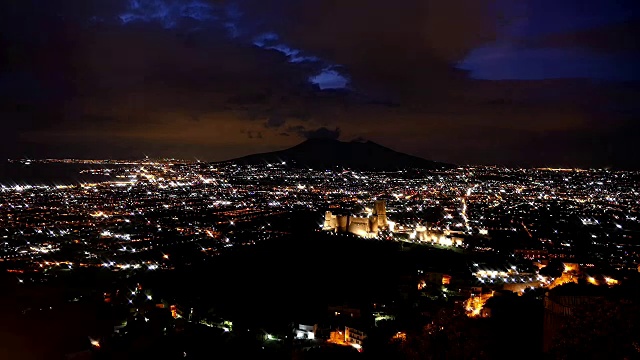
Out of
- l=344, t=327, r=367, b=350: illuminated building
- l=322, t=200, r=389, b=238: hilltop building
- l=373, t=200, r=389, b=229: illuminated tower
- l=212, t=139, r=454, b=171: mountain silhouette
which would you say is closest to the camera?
l=344, t=327, r=367, b=350: illuminated building

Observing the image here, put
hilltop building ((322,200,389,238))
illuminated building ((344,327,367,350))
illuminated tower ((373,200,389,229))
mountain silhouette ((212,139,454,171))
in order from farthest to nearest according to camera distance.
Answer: mountain silhouette ((212,139,454,171)) < illuminated tower ((373,200,389,229)) < hilltop building ((322,200,389,238)) < illuminated building ((344,327,367,350))

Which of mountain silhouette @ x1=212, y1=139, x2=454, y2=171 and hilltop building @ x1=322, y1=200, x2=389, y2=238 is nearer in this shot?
hilltop building @ x1=322, y1=200, x2=389, y2=238

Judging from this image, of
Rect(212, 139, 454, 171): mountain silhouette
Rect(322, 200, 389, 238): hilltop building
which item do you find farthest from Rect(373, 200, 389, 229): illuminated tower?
Rect(212, 139, 454, 171): mountain silhouette

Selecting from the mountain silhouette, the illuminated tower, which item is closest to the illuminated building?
the illuminated tower

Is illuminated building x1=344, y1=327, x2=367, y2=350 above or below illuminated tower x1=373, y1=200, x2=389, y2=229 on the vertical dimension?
above

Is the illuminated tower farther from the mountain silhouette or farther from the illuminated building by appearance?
the mountain silhouette

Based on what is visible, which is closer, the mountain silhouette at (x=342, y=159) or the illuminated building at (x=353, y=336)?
the illuminated building at (x=353, y=336)

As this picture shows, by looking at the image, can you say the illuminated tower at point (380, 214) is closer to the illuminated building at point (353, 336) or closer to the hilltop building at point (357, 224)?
the hilltop building at point (357, 224)

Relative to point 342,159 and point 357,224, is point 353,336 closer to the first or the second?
point 357,224

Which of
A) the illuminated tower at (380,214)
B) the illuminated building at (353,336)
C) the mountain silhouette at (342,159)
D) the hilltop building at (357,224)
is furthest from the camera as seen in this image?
the mountain silhouette at (342,159)

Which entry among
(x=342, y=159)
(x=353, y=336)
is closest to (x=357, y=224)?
(x=353, y=336)

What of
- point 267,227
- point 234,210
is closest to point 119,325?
point 267,227

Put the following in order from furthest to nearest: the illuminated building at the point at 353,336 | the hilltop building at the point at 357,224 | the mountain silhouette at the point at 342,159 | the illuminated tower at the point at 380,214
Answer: the mountain silhouette at the point at 342,159 < the illuminated tower at the point at 380,214 < the hilltop building at the point at 357,224 < the illuminated building at the point at 353,336

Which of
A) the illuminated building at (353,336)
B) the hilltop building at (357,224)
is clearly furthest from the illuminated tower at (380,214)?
the illuminated building at (353,336)
